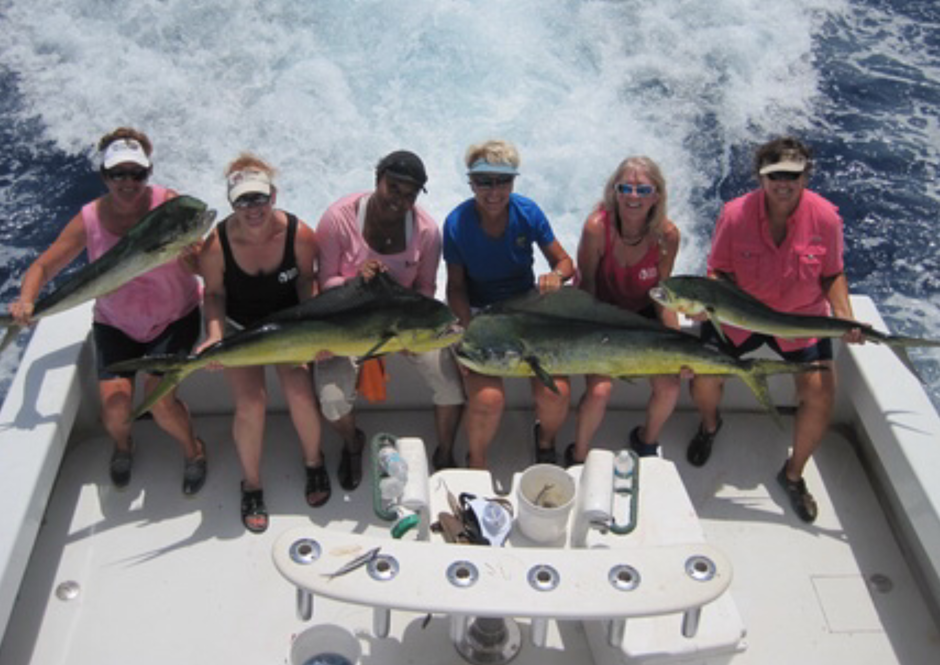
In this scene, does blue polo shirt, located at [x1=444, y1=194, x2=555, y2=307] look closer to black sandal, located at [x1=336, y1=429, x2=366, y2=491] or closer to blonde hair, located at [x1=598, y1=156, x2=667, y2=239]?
blonde hair, located at [x1=598, y1=156, x2=667, y2=239]

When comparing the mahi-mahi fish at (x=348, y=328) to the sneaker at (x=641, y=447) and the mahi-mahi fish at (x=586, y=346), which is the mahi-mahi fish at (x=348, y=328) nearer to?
the mahi-mahi fish at (x=586, y=346)

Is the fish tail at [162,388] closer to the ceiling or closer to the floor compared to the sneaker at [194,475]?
closer to the ceiling

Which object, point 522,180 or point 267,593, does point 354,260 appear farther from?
point 522,180

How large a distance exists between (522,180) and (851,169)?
250 cm

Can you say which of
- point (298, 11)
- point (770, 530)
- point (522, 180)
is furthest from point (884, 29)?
point (770, 530)

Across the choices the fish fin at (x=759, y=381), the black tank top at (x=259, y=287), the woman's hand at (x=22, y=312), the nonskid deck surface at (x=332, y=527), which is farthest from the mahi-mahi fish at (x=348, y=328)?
the fish fin at (x=759, y=381)

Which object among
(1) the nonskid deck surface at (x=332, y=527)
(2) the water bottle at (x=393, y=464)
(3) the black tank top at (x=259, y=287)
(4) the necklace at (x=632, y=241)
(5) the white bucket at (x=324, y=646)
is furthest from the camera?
(4) the necklace at (x=632, y=241)

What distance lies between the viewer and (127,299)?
301 cm

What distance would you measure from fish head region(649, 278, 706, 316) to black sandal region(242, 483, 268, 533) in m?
1.49

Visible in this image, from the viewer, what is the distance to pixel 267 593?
2801 mm

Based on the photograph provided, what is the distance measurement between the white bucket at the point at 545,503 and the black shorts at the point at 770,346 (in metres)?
0.93

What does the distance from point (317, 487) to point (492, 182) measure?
123 centimetres

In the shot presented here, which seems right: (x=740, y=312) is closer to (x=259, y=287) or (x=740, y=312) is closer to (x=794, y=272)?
(x=794, y=272)

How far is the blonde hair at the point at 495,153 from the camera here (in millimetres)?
2900
